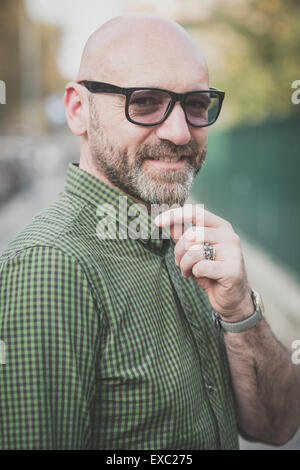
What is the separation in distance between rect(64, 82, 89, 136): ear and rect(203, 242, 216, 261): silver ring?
632mm

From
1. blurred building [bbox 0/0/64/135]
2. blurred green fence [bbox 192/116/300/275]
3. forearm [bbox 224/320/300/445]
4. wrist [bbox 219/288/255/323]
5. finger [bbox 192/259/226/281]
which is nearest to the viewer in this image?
finger [bbox 192/259/226/281]

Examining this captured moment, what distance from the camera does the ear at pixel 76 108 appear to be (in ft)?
5.76

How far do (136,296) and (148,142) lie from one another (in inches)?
19.8

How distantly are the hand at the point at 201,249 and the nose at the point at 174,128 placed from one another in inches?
10.4

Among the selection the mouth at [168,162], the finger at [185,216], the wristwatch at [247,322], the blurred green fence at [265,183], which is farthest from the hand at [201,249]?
the blurred green fence at [265,183]

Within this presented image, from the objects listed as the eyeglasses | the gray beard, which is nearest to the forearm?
the gray beard

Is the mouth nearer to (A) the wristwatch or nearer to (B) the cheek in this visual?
(B) the cheek

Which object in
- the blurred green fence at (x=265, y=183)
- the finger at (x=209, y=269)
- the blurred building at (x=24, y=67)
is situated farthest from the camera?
the blurred building at (x=24, y=67)

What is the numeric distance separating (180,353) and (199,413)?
0.20 meters

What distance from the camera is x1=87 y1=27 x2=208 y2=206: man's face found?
160 centimetres

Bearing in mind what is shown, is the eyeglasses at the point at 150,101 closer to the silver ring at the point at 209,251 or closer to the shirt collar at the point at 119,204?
the shirt collar at the point at 119,204

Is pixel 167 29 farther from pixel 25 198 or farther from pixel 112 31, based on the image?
pixel 25 198

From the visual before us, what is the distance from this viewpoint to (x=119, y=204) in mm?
1653

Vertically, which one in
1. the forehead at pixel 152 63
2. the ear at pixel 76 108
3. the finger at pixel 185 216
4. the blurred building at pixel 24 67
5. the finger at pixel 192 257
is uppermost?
the blurred building at pixel 24 67
